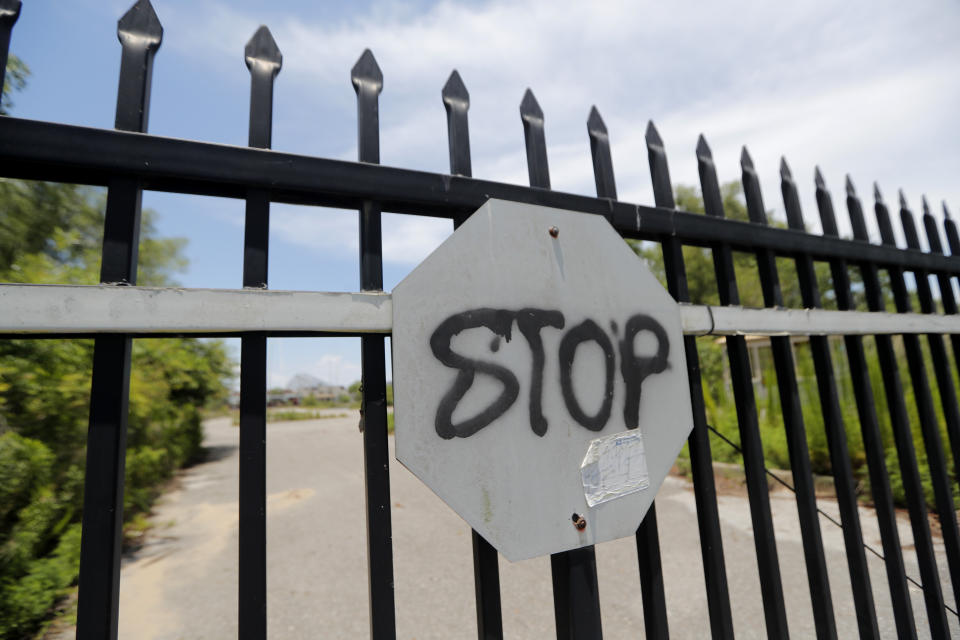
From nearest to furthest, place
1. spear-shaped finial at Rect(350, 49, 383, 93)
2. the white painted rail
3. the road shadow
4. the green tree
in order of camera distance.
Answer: the white painted rail
spear-shaped finial at Rect(350, 49, 383, 93)
the green tree
the road shadow

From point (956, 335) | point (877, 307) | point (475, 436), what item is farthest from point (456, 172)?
point (956, 335)

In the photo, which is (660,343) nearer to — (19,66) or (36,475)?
(36,475)

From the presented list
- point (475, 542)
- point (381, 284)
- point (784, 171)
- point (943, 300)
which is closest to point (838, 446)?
point (784, 171)

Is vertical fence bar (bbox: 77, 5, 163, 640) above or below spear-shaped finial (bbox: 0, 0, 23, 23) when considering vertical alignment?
below

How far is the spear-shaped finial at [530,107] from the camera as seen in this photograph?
1302mm

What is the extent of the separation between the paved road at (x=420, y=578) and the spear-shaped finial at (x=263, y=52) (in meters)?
3.12

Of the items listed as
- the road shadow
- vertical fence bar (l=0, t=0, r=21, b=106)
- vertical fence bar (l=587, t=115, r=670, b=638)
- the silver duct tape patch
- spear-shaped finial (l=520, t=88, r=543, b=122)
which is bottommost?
the road shadow

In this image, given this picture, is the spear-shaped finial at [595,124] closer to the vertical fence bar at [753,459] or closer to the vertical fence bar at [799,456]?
the vertical fence bar at [753,459]

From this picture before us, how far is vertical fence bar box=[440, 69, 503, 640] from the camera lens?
104cm

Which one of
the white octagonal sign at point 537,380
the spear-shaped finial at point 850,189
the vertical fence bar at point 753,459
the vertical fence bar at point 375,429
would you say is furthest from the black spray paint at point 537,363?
the spear-shaped finial at point 850,189

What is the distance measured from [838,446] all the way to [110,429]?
2.01m

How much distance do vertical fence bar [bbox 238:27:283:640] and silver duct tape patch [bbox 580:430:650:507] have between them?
0.67 metres

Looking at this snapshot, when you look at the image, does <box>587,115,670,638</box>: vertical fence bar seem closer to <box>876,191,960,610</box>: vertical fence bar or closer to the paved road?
<box>876,191,960,610</box>: vertical fence bar

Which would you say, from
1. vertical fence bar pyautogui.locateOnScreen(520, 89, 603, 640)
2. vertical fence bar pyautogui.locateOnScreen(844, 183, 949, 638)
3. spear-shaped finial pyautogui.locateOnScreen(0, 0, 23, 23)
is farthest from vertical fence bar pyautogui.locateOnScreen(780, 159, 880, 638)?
spear-shaped finial pyautogui.locateOnScreen(0, 0, 23, 23)
